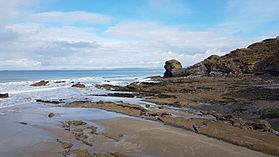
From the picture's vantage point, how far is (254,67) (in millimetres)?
55594

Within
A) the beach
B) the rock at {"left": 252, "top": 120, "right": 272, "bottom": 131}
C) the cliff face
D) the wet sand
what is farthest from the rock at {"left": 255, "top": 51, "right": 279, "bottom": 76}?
the wet sand

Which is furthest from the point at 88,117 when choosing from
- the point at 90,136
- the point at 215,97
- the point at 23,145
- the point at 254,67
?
the point at 254,67

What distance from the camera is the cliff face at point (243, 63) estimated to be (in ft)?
173

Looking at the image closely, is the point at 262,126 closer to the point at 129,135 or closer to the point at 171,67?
the point at 129,135

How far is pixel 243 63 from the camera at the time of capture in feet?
195

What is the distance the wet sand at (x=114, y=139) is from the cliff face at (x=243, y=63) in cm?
3849

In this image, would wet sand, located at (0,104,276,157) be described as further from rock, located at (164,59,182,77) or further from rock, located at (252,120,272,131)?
rock, located at (164,59,182,77)

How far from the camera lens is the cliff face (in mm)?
52875

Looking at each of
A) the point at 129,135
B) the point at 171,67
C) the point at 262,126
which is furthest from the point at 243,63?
the point at 129,135

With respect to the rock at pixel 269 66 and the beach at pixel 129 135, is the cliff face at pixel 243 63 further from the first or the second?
the beach at pixel 129 135

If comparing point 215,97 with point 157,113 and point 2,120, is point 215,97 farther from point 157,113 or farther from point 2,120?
point 2,120

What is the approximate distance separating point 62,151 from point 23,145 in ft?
6.61

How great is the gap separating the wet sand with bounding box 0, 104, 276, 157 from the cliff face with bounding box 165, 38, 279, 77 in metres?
38.5

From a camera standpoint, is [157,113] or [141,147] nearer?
[141,147]
